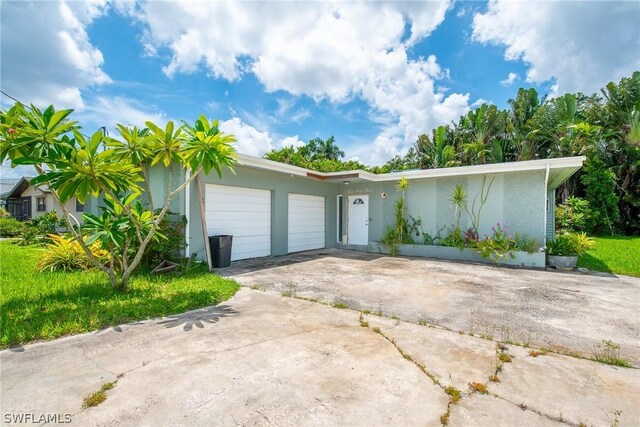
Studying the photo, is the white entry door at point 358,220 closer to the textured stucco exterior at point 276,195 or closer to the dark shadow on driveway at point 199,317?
the textured stucco exterior at point 276,195

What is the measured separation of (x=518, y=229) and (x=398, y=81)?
6912 mm

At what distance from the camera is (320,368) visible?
2.78 m

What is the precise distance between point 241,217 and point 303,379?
6.79 meters

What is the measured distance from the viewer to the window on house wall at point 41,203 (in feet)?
61.3

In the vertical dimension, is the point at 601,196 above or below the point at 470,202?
above

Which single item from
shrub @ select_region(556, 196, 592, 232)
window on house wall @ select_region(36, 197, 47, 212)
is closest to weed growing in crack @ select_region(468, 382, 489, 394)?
shrub @ select_region(556, 196, 592, 232)

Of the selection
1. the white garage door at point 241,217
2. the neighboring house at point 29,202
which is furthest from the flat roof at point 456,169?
the neighboring house at point 29,202

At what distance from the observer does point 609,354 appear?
3121 mm

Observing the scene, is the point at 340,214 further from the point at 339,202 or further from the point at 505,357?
the point at 505,357

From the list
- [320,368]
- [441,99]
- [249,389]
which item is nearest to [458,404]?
[320,368]

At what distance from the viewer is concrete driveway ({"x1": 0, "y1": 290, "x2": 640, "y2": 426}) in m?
2.12

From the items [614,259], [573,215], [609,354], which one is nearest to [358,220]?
[614,259]

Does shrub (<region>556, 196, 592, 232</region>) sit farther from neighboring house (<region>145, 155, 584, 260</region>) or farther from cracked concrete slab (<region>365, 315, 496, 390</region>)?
cracked concrete slab (<region>365, 315, 496, 390</region>)

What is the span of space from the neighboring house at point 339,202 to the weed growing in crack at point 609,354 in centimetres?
623
